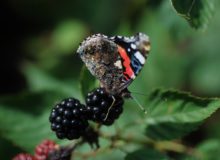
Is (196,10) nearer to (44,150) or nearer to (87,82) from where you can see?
(87,82)

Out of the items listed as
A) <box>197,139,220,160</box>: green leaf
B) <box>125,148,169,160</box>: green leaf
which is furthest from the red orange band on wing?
<box>197,139,220,160</box>: green leaf

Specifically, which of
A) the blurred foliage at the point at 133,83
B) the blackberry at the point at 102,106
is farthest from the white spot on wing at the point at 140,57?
the blurred foliage at the point at 133,83

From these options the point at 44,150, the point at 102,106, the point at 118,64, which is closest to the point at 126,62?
the point at 118,64

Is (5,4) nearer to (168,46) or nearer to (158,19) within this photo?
(168,46)

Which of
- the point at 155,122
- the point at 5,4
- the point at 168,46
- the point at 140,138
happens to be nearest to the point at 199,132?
the point at 168,46

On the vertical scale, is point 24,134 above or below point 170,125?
above

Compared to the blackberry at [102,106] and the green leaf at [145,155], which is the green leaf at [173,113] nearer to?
the green leaf at [145,155]
